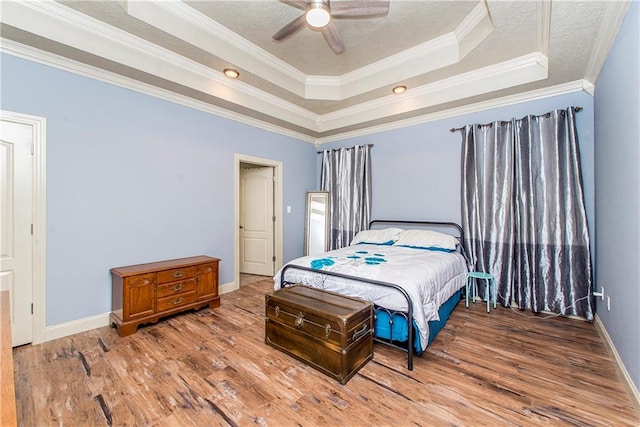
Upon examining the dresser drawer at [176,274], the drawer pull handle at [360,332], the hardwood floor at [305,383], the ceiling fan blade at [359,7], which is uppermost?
the ceiling fan blade at [359,7]

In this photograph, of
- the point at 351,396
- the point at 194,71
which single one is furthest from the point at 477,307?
the point at 194,71

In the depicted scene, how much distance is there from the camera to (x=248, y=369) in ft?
7.26

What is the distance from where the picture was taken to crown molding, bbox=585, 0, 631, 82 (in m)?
1.94

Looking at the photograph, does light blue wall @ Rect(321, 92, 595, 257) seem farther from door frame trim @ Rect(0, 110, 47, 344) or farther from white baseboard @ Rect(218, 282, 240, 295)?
door frame trim @ Rect(0, 110, 47, 344)

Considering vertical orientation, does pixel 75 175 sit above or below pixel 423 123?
below

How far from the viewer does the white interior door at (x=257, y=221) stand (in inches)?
199

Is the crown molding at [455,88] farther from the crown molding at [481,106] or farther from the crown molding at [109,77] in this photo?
the crown molding at [109,77]

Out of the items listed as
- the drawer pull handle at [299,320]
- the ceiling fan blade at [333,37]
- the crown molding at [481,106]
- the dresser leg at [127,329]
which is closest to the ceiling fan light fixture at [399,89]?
the crown molding at [481,106]

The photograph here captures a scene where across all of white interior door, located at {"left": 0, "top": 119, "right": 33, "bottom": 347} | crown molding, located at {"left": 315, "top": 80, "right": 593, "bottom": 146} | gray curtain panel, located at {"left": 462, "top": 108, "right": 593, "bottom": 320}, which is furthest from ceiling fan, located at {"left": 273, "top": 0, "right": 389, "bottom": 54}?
white interior door, located at {"left": 0, "top": 119, "right": 33, "bottom": 347}

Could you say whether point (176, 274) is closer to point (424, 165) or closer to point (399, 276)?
point (399, 276)

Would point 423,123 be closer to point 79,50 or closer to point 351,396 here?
point 351,396

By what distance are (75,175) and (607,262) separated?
205 inches

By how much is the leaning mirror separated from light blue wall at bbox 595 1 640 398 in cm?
371

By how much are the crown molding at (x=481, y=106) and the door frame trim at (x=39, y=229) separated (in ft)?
13.7
